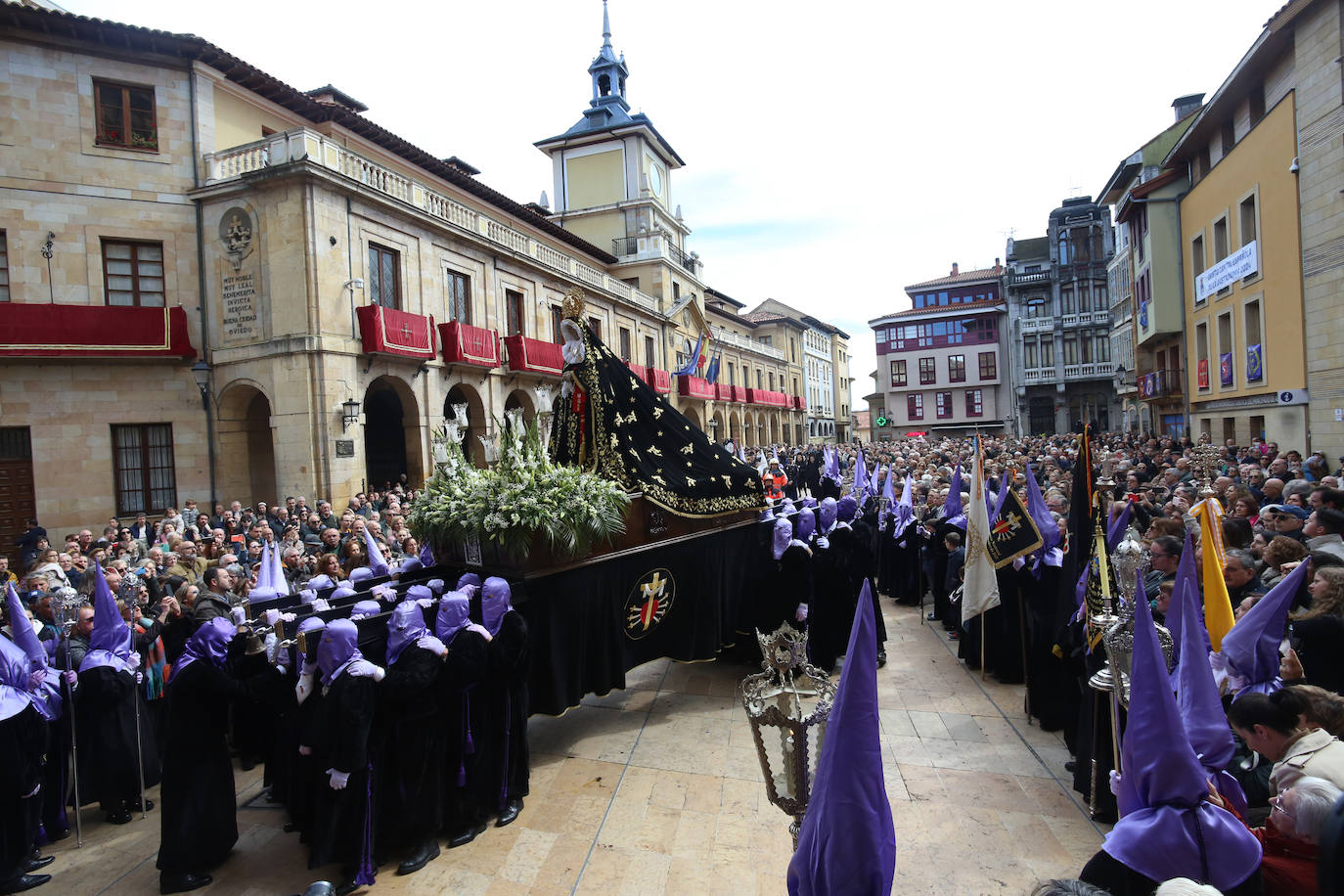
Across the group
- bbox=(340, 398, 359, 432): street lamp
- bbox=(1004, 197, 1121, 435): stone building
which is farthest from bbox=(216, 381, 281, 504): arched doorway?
bbox=(1004, 197, 1121, 435): stone building

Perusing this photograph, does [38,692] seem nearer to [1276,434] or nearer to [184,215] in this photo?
[184,215]

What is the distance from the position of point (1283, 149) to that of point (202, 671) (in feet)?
69.7

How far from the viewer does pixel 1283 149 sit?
49.0ft

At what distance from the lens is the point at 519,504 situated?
535 cm

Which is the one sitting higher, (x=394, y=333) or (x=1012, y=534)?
(x=394, y=333)

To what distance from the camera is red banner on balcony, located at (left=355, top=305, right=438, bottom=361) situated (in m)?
16.4

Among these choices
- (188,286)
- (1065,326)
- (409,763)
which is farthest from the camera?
(1065,326)

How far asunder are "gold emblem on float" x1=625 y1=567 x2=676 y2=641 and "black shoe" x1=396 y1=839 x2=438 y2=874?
→ 2361 mm

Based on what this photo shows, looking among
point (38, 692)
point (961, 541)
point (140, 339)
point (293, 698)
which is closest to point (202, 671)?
point (293, 698)

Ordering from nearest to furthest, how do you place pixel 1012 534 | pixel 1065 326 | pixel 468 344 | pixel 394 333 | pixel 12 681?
1. pixel 12 681
2. pixel 1012 534
3. pixel 394 333
4. pixel 468 344
5. pixel 1065 326

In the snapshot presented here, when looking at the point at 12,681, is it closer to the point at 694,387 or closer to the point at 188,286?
the point at 188,286

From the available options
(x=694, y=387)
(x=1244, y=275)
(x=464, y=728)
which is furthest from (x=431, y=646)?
(x=694, y=387)

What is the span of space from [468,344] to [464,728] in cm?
1614

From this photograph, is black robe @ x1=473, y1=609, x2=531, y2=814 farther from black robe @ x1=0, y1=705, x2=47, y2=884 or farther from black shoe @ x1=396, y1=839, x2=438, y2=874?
black robe @ x1=0, y1=705, x2=47, y2=884
